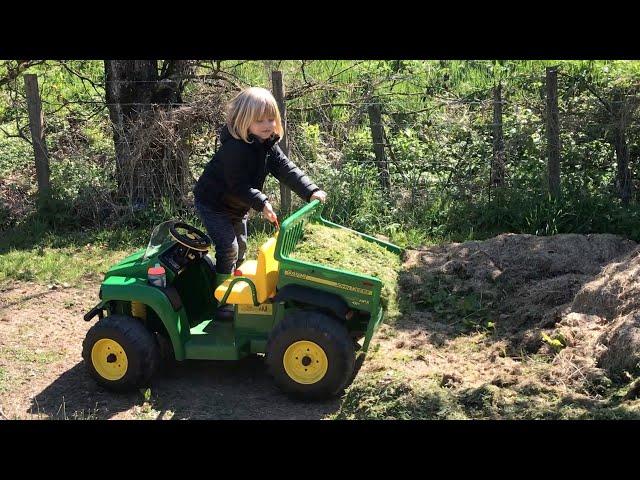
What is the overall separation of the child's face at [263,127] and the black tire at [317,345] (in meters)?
Answer: 1.18

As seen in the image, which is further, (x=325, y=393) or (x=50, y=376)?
(x=50, y=376)

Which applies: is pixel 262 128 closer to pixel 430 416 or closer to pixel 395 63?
pixel 430 416

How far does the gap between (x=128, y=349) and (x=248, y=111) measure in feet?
5.28

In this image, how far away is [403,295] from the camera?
6270 millimetres

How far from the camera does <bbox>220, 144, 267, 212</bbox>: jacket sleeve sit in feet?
17.0

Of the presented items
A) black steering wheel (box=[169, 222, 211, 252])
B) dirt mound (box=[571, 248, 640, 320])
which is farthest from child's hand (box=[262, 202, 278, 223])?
dirt mound (box=[571, 248, 640, 320])

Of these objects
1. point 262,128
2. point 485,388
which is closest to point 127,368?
point 262,128

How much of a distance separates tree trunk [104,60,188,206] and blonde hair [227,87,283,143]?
3492 mm

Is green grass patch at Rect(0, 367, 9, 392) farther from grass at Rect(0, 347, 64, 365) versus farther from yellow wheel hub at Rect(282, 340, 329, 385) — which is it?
yellow wheel hub at Rect(282, 340, 329, 385)

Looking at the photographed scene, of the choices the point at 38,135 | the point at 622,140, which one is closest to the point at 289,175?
the point at 622,140

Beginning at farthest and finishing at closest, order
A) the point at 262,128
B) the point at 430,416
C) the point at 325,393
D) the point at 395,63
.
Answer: the point at 395,63 < the point at 262,128 < the point at 325,393 < the point at 430,416

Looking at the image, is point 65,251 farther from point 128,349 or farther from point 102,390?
point 128,349

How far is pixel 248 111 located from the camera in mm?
5094

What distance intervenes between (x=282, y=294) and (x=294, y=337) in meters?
0.28
